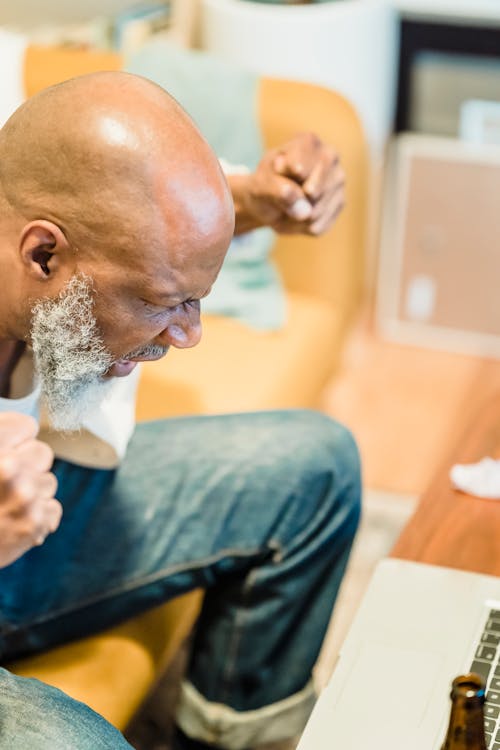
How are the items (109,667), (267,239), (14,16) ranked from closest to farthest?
1. (109,667)
2. (267,239)
3. (14,16)

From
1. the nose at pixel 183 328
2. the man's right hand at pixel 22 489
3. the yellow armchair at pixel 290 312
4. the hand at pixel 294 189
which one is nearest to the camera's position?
the man's right hand at pixel 22 489

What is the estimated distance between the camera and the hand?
1410 mm

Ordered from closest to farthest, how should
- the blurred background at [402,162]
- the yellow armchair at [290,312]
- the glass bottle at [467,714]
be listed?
the glass bottle at [467,714] → the yellow armchair at [290,312] → the blurred background at [402,162]

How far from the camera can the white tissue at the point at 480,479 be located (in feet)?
4.60

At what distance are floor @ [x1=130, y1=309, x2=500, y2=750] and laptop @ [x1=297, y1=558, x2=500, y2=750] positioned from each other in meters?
0.60

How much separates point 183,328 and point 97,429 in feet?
0.98

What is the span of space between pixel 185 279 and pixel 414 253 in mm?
1826

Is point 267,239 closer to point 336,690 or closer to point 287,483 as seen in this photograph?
point 287,483

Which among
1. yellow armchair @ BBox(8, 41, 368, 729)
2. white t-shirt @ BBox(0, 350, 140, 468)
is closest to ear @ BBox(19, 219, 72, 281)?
white t-shirt @ BBox(0, 350, 140, 468)

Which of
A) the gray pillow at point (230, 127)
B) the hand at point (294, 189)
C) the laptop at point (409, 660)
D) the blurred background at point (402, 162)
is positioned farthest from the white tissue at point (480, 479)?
the blurred background at point (402, 162)

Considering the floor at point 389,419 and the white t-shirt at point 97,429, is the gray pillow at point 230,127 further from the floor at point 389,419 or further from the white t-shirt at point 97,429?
the white t-shirt at point 97,429

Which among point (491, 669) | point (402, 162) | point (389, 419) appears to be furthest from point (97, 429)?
point (402, 162)

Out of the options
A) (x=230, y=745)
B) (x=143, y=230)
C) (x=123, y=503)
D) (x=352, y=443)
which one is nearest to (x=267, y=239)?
(x=352, y=443)

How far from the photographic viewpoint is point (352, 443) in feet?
5.17
